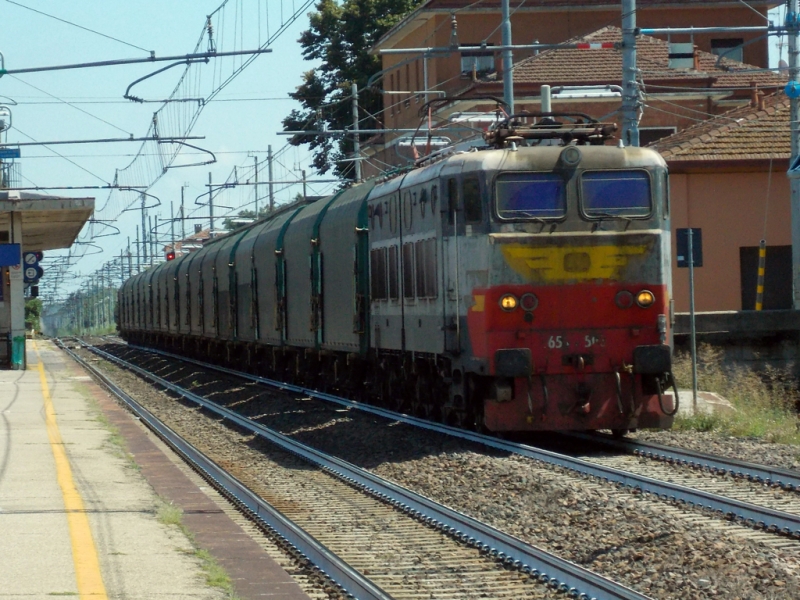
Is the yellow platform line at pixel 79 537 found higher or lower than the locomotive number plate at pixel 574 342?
lower

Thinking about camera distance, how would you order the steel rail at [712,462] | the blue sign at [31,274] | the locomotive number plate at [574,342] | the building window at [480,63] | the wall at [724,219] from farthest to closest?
the building window at [480,63] → the blue sign at [31,274] → the wall at [724,219] → the locomotive number plate at [574,342] → the steel rail at [712,462]

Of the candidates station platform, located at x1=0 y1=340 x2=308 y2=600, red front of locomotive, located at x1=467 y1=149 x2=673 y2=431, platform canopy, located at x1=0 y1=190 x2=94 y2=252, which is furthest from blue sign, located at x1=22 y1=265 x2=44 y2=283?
red front of locomotive, located at x1=467 y1=149 x2=673 y2=431

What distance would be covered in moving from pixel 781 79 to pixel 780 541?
41497 mm

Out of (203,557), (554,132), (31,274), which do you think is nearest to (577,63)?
(31,274)

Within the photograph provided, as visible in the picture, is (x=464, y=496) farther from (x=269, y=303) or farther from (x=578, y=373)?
(x=269, y=303)

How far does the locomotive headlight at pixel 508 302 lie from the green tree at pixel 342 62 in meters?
46.6

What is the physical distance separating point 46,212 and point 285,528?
23.3m

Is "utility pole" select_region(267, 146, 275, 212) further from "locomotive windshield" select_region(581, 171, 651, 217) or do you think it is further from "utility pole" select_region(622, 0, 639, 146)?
"locomotive windshield" select_region(581, 171, 651, 217)

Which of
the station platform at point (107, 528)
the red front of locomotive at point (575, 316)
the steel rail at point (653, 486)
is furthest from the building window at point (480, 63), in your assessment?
the red front of locomotive at point (575, 316)

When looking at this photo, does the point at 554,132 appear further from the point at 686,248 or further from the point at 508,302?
the point at 686,248

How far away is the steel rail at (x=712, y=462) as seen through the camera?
34.0 ft

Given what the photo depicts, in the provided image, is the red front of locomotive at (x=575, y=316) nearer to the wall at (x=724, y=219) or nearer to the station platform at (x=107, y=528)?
the station platform at (x=107, y=528)

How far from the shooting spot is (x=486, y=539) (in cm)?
852

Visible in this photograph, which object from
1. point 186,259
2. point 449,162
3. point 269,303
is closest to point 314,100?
point 186,259
